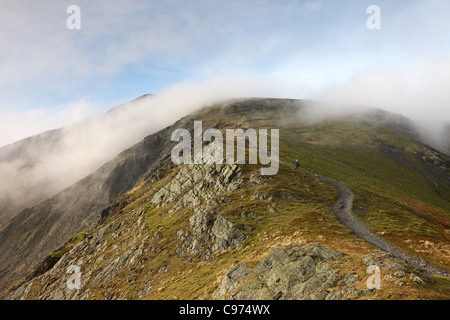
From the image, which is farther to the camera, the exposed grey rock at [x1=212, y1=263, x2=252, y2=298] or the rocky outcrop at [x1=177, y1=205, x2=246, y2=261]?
the rocky outcrop at [x1=177, y1=205, x2=246, y2=261]

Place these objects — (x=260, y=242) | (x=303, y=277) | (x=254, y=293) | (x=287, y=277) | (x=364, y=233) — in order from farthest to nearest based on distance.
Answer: (x=364, y=233)
(x=260, y=242)
(x=254, y=293)
(x=287, y=277)
(x=303, y=277)

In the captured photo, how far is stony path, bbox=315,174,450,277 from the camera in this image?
3078 cm

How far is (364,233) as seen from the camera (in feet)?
129

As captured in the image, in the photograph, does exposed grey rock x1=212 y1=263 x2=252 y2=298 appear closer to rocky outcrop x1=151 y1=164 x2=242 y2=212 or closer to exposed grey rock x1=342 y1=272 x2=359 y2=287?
exposed grey rock x1=342 y1=272 x2=359 y2=287

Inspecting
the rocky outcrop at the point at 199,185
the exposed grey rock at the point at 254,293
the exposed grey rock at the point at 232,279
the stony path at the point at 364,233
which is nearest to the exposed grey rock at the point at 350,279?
the exposed grey rock at the point at 254,293

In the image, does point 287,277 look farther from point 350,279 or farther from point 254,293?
point 350,279

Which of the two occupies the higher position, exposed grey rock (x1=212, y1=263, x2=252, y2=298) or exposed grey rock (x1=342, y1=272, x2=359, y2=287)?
exposed grey rock (x1=342, y1=272, x2=359, y2=287)

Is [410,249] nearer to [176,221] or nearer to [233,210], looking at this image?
[233,210]

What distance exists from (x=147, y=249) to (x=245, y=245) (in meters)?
24.3

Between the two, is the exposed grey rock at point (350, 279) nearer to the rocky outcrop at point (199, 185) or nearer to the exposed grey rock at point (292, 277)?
the exposed grey rock at point (292, 277)

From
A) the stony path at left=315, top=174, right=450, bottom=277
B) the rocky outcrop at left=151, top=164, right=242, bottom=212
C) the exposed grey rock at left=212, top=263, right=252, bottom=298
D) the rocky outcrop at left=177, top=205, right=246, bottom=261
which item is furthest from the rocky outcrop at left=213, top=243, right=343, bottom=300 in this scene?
the rocky outcrop at left=151, top=164, right=242, bottom=212

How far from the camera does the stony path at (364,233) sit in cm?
3078

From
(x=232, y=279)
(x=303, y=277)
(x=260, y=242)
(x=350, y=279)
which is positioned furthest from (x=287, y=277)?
(x=260, y=242)
